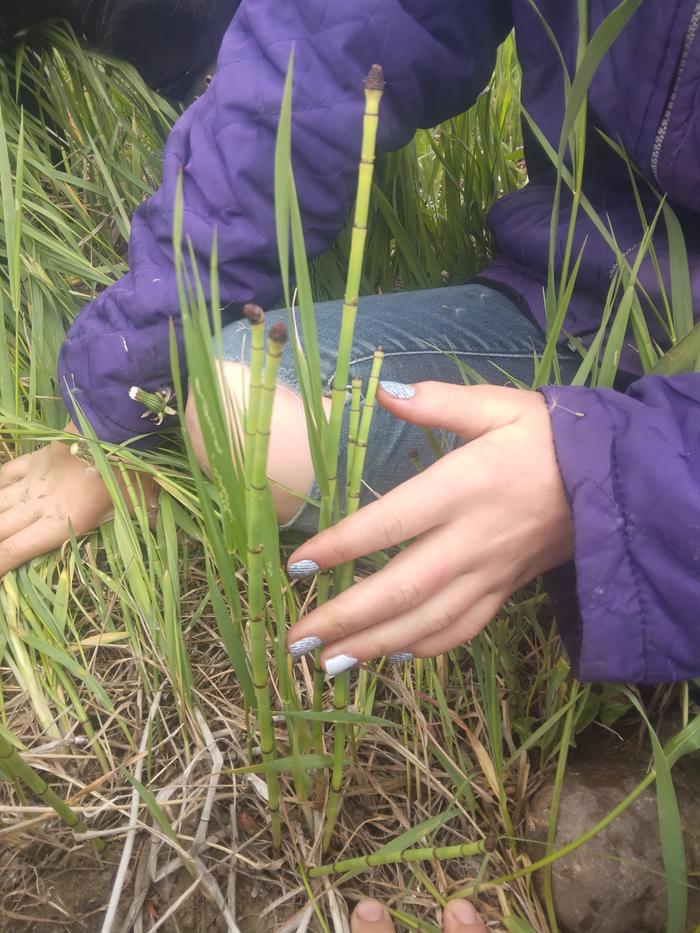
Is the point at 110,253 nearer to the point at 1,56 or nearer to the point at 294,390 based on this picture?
the point at 1,56

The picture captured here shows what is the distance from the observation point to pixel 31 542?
86 cm

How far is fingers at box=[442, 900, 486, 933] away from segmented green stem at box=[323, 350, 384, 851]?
0.13 m

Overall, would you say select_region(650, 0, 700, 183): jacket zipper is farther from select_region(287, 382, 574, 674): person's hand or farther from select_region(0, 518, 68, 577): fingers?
select_region(0, 518, 68, 577): fingers

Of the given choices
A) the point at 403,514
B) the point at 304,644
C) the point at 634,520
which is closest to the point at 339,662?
the point at 304,644

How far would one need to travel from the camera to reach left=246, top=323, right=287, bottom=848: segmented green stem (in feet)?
1.13

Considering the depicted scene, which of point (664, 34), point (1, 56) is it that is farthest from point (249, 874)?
point (1, 56)

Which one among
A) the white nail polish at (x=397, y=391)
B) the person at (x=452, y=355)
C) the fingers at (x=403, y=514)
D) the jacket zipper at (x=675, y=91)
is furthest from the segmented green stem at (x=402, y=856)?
the jacket zipper at (x=675, y=91)

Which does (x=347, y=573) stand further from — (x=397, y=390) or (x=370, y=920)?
(x=370, y=920)

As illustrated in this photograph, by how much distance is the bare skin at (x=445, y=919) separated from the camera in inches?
24.4

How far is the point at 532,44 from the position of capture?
822mm

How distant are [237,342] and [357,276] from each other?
0.45m

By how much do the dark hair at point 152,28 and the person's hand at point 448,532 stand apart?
0.93m

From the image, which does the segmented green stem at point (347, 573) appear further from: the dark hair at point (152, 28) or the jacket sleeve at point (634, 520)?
the dark hair at point (152, 28)

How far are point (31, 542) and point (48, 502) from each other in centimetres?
6
